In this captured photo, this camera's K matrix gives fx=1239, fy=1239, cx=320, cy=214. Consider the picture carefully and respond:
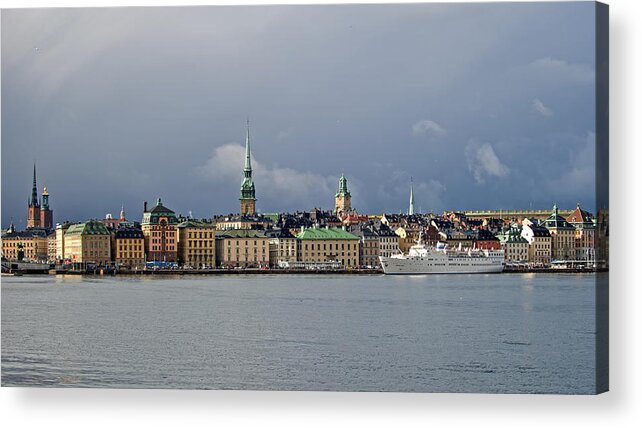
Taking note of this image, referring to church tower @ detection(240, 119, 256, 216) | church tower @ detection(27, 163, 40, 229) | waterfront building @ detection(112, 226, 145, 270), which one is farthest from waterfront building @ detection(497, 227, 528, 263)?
church tower @ detection(27, 163, 40, 229)

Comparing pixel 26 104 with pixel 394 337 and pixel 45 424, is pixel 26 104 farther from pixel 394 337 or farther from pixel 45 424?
pixel 394 337

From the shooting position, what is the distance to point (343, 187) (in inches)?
587

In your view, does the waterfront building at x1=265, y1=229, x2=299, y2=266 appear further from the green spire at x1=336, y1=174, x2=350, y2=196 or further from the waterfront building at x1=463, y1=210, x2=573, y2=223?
the green spire at x1=336, y1=174, x2=350, y2=196

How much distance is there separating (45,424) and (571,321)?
6176 mm

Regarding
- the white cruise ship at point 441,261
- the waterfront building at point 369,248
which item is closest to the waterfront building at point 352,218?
the waterfront building at point 369,248

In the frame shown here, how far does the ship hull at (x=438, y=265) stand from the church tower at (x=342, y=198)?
11.7m

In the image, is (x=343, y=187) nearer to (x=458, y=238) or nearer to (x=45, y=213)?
(x=45, y=213)

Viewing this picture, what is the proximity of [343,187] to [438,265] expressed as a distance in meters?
19.5

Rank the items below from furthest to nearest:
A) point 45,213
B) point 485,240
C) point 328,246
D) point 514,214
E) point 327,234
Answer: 1. point 485,240
2. point 328,246
3. point 327,234
4. point 514,214
5. point 45,213

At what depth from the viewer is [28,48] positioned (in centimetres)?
1204

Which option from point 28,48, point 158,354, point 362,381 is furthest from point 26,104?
point 362,381

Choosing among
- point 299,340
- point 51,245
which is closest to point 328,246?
point 51,245

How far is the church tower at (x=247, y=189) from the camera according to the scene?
13.9 metres

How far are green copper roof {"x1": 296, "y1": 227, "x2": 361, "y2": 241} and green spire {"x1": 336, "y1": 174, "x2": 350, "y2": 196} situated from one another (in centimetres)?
417
